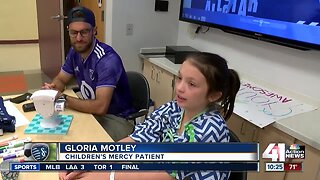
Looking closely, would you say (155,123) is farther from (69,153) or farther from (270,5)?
(270,5)

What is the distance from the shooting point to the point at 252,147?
571mm

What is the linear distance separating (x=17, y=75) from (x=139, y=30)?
7.27ft

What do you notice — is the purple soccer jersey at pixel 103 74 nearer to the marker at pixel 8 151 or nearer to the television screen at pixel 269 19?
the marker at pixel 8 151

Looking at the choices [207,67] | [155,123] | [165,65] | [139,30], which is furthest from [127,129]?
[139,30]

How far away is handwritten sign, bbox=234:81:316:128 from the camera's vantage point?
1.71 m

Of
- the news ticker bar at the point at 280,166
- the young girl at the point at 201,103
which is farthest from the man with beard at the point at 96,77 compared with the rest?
the news ticker bar at the point at 280,166

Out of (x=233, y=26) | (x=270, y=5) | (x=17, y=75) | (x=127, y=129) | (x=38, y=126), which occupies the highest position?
(x=270, y=5)

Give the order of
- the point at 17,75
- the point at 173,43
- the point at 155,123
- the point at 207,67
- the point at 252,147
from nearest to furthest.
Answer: the point at 252,147 < the point at 207,67 < the point at 155,123 < the point at 173,43 < the point at 17,75

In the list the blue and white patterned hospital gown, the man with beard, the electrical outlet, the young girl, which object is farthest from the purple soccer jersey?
the electrical outlet

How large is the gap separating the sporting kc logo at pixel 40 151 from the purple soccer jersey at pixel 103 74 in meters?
1.10

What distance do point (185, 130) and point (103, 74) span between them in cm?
80

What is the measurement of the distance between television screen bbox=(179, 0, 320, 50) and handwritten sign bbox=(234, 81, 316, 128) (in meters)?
0.36

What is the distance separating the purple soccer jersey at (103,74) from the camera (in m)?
1.78

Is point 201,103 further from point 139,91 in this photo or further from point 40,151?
point 139,91
